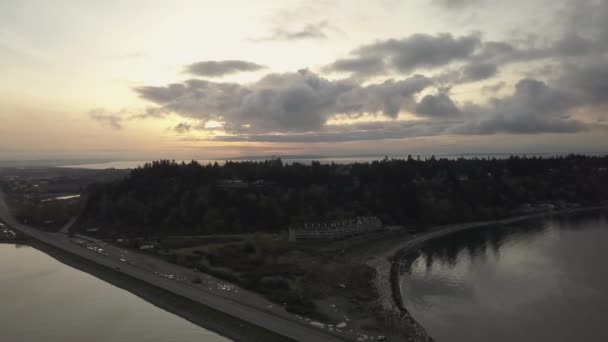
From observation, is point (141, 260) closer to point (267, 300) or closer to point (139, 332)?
point (139, 332)

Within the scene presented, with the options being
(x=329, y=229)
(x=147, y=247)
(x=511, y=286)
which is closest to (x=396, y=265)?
(x=511, y=286)

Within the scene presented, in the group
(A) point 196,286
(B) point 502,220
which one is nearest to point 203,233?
(A) point 196,286

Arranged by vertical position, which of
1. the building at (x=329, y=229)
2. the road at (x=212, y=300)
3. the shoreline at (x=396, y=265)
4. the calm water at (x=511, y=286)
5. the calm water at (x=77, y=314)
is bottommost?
the calm water at (x=77, y=314)

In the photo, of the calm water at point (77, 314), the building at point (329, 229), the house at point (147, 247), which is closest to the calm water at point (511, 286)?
the building at point (329, 229)

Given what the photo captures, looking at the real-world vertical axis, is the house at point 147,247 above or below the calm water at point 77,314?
above

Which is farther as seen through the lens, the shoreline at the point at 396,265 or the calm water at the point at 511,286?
the shoreline at the point at 396,265

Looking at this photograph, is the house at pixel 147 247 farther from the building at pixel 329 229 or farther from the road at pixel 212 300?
the building at pixel 329 229

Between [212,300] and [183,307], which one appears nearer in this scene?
[212,300]

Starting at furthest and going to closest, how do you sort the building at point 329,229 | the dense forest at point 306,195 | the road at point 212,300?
the dense forest at point 306,195, the building at point 329,229, the road at point 212,300

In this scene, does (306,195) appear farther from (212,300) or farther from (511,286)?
(212,300)
